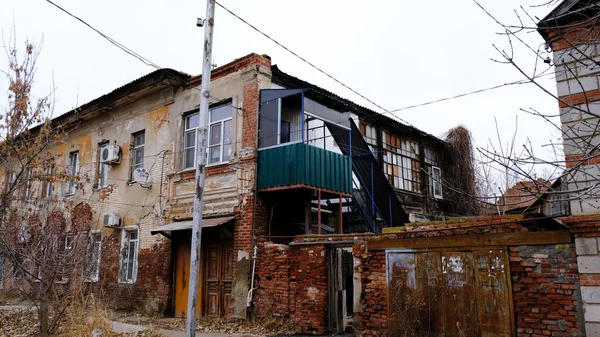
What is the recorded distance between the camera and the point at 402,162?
18547 mm

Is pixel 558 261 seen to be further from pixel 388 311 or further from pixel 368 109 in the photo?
pixel 368 109

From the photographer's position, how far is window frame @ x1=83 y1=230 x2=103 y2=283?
1268 centimetres

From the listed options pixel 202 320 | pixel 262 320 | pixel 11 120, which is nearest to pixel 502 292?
pixel 262 320

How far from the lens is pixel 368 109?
1574 centimetres

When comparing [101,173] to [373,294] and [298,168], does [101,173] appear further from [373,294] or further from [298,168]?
[373,294]

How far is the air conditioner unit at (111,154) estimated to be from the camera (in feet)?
50.5

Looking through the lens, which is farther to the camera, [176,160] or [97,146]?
[97,146]

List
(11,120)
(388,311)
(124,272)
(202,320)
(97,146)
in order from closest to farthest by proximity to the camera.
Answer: (388,311) < (11,120) < (202,320) < (124,272) < (97,146)

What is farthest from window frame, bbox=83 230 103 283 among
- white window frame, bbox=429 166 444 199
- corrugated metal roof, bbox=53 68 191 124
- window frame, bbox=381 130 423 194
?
white window frame, bbox=429 166 444 199

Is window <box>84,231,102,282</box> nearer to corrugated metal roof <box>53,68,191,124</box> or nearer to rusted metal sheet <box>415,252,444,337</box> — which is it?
corrugated metal roof <box>53,68,191,124</box>

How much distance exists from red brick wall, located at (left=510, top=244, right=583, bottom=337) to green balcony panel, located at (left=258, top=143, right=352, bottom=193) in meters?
5.18

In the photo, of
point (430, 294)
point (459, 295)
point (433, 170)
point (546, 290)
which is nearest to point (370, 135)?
point (433, 170)

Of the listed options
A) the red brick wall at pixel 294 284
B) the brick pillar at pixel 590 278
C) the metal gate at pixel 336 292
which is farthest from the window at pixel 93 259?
the brick pillar at pixel 590 278

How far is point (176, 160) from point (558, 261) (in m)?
10.3
